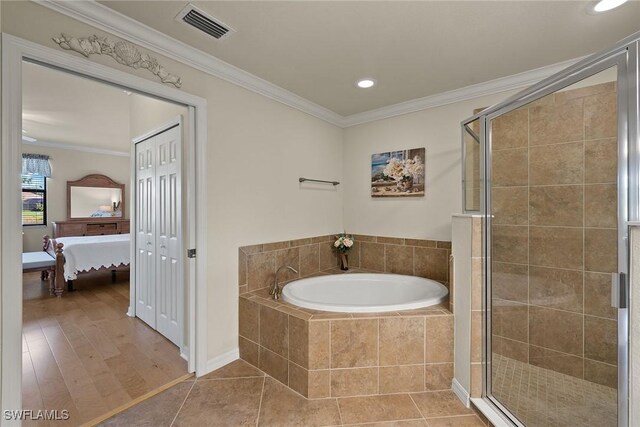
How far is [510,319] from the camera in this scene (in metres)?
1.90

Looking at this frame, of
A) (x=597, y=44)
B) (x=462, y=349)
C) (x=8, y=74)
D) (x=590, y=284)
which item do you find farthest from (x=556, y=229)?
(x=8, y=74)

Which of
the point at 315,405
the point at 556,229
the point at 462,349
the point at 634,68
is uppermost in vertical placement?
the point at 634,68

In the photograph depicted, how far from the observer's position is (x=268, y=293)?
2512mm

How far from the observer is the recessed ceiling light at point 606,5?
1.53m

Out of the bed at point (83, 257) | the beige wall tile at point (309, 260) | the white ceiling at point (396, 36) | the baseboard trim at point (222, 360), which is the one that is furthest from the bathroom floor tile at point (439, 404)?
the bed at point (83, 257)

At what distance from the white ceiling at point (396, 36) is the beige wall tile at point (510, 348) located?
6.47ft

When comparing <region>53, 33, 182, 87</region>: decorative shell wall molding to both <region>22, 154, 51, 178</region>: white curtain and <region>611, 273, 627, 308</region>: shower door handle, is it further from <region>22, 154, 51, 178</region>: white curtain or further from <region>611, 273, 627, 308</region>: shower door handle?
<region>22, 154, 51, 178</region>: white curtain

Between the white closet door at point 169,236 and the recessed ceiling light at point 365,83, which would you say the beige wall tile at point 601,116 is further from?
the white closet door at point 169,236

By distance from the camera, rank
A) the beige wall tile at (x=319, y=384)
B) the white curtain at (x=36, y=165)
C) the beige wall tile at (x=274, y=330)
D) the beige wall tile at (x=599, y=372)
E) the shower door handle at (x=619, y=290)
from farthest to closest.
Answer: the white curtain at (x=36, y=165) < the beige wall tile at (x=274, y=330) < the beige wall tile at (x=319, y=384) < the beige wall tile at (x=599, y=372) < the shower door handle at (x=619, y=290)

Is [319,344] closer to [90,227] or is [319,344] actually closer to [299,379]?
[299,379]

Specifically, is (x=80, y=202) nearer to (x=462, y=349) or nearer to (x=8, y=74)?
(x=8, y=74)

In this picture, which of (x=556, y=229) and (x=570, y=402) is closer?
(x=570, y=402)

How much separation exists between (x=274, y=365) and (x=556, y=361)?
1.94 metres

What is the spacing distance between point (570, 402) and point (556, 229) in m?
1.03
